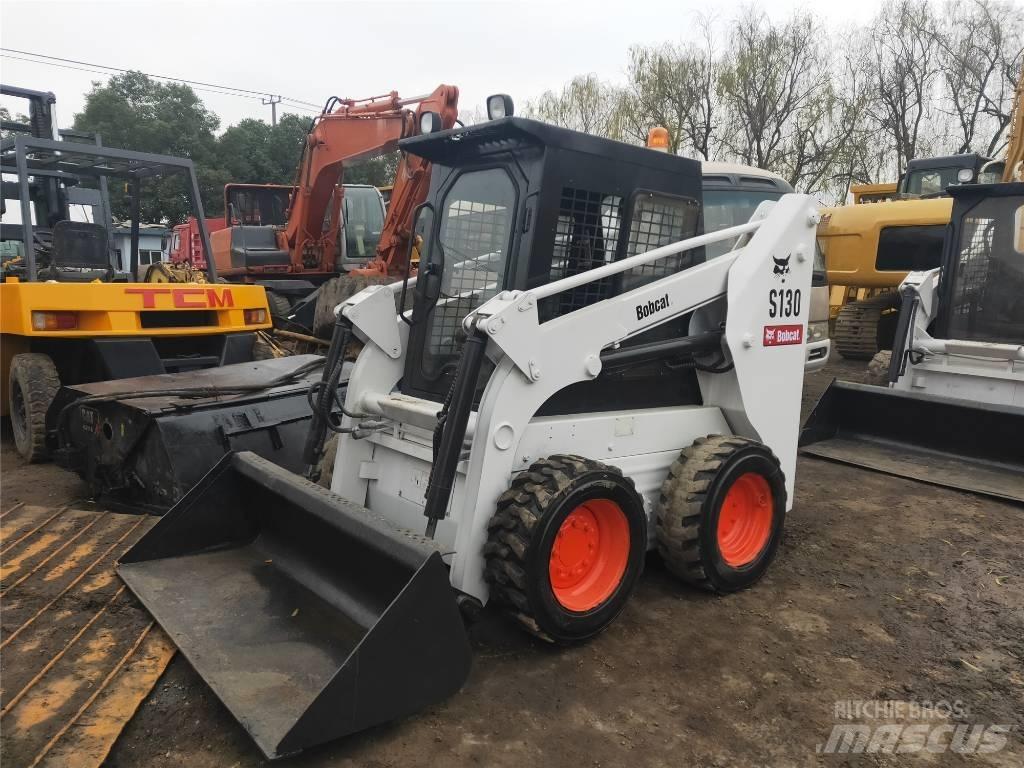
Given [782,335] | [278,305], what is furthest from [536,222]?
[278,305]

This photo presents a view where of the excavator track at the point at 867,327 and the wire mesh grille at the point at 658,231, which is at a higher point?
the wire mesh grille at the point at 658,231

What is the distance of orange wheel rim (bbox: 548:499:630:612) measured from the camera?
287 centimetres

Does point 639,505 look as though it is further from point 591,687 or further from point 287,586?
point 287,586

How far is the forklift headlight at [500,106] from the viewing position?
10.9 ft

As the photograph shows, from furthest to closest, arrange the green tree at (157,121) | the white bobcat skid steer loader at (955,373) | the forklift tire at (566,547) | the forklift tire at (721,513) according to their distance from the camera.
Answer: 1. the green tree at (157,121)
2. the white bobcat skid steer loader at (955,373)
3. the forklift tire at (721,513)
4. the forklift tire at (566,547)

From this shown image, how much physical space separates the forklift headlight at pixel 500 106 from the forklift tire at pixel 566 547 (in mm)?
1518

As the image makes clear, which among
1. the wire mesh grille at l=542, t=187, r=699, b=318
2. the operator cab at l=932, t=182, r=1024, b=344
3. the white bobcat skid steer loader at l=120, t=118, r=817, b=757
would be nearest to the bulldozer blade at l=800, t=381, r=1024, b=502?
the operator cab at l=932, t=182, r=1024, b=344

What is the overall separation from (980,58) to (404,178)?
23.0 m

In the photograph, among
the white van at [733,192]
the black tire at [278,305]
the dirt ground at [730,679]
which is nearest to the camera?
the dirt ground at [730,679]

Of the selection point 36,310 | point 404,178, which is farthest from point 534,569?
point 404,178

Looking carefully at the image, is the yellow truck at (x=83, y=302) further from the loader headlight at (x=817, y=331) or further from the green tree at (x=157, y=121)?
the green tree at (x=157, y=121)

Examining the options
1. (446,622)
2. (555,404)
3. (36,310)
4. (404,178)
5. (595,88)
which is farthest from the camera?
(595,88)

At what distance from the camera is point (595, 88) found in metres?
25.8
